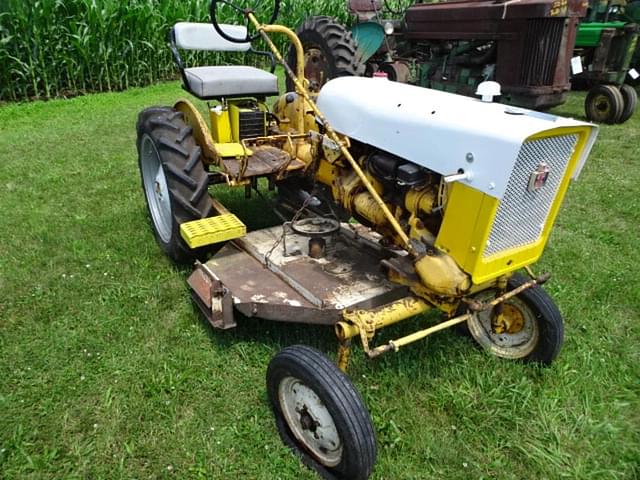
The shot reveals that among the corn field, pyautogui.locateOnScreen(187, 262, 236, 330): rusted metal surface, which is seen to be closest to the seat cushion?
pyautogui.locateOnScreen(187, 262, 236, 330): rusted metal surface

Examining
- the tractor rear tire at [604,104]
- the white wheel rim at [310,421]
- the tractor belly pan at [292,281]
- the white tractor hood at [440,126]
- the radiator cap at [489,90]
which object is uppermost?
the radiator cap at [489,90]

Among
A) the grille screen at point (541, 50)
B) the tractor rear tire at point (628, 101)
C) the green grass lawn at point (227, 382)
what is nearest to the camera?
the green grass lawn at point (227, 382)

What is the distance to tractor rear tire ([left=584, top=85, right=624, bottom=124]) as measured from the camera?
784cm

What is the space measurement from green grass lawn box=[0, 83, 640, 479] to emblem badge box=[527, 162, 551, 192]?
1035mm

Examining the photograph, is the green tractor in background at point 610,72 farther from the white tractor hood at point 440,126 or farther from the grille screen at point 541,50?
the white tractor hood at point 440,126

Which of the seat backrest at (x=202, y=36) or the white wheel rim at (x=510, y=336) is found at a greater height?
the seat backrest at (x=202, y=36)

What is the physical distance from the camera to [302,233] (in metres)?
3.06

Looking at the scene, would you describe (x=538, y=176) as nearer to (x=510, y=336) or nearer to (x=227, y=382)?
(x=510, y=336)

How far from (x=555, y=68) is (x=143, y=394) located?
20.8 ft

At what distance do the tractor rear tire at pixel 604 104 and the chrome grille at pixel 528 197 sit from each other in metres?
6.67

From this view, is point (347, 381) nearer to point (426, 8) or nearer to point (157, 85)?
point (426, 8)

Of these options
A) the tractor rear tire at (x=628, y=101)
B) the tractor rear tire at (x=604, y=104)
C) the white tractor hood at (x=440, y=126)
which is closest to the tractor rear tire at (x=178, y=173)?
the white tractor hood at (x=440, y=126)

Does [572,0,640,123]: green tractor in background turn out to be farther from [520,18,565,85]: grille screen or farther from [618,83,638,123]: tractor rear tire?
[520,18,565,85]: grille screen

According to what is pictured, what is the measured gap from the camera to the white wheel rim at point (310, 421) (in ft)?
6.93
